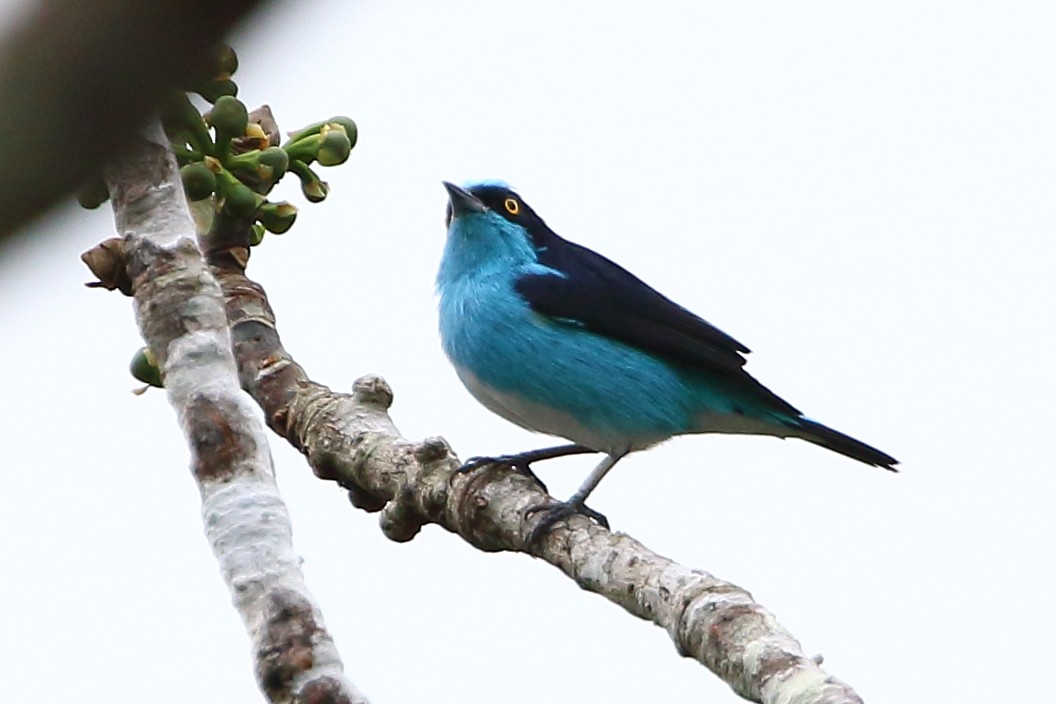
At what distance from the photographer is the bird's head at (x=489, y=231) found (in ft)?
20.0

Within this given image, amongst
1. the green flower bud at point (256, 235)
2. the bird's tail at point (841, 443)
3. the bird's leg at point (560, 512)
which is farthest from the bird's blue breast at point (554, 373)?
the green flower bud at point (256, 235)

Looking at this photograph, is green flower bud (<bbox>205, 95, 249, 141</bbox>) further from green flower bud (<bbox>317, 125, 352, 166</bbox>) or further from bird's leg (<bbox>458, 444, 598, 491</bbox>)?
bird's leg (<bbox>458, 444, 598, 491</bbox>)

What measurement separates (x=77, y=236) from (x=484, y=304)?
16.1 feet

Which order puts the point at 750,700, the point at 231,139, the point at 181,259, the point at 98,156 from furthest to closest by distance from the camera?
the point at 231,139 → the point at 181,259 → the point at 750,700 → the point at 98,156

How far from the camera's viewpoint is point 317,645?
7.39 ft

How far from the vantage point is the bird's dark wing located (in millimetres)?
5805

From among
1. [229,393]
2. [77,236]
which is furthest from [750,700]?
[77,236]

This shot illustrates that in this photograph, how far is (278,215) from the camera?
466 cm

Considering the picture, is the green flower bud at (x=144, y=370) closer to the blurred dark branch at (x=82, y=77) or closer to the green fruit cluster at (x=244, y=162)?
the green fruit cluster at (x=244, y=162)

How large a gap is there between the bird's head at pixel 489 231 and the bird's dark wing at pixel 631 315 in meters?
0.21

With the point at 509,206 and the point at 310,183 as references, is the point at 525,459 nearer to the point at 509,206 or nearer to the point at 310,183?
the point at 310,183

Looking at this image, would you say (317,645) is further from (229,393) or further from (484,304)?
(484,304)

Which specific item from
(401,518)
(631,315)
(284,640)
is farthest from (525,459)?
(284,640)

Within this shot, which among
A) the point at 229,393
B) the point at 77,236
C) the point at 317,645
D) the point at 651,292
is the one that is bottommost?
the point at 317,645
